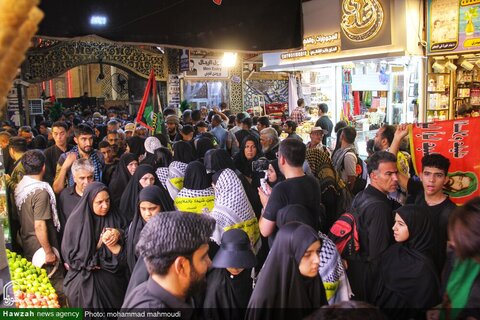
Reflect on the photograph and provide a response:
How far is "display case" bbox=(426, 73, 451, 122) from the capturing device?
8.45 meters

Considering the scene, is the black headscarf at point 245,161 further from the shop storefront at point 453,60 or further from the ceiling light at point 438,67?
the ceiling light at point 438,67

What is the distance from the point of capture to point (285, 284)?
2381mm

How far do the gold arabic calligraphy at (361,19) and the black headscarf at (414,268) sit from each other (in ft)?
18.5

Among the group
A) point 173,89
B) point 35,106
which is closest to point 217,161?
point 173,89

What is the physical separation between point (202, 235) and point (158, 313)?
36 cm

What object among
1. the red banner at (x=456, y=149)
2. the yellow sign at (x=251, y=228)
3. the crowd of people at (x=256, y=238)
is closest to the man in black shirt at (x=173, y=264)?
the crowd of people at (x=256, y=238)

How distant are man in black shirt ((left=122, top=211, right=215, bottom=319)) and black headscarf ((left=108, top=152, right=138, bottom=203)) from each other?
3550 mm

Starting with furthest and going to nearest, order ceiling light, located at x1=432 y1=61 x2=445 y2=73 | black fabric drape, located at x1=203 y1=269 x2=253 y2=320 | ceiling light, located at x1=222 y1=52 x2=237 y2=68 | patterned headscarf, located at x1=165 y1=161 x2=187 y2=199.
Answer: ceiling light, located at x1=222 y1=52 x2=237 y2=68 < ceiling light, located at x1=432 y1=61 x2=445 y2=73 < patterned headscarf, located at x1=165 y1=161 x2=187 y2=199 < black fabric drape, located at x1=203 y1=269 x2=253 y2=320

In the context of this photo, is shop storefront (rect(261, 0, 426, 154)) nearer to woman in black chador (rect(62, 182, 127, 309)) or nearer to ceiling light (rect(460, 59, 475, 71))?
ceiling light (rect(460, 59, 475, 71))

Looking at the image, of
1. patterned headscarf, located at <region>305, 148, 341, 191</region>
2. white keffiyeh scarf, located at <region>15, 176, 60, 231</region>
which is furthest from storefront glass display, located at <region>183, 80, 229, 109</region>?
white keffiyeh scarf, located at <region>15, 176, 60, 231</region>

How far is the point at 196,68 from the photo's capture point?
14008mm

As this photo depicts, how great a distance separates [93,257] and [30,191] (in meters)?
1.05

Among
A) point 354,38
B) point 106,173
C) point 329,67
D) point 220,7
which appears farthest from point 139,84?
point 220,7

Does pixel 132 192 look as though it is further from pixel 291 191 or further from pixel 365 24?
pixel 365 24
